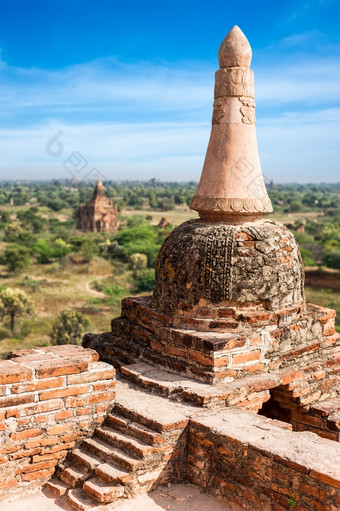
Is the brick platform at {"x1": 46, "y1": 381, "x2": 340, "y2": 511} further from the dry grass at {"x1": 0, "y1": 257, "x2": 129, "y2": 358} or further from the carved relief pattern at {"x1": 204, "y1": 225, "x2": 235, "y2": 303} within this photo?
the dry grass at {"x1": 0, "y1": 257, "x2": 129, "y2": 358}

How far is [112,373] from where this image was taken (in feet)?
11.7

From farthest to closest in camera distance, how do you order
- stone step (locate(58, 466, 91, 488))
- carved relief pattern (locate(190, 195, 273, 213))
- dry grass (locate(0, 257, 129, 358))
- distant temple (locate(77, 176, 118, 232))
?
distant temple (locate(77, 176, 118, 232))
dry grass (locate(0, 257, 129, 358))
carved relief pattern (locate(190, 195, 273, 213))
stone step (locate(58, 466, 91, 488))

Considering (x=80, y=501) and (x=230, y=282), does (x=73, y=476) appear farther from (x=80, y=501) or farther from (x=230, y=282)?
(x=230, y=282)

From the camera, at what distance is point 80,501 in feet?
10.1

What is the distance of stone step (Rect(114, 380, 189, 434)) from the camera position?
333 cm

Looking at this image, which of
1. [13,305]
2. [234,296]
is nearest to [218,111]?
[234,296]

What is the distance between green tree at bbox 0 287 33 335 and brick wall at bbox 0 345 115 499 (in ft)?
44.6

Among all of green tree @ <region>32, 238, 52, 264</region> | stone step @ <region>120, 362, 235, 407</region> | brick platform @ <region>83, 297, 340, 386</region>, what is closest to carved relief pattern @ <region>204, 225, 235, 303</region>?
brick platform @ <region>83, 297, 340, 386</region>

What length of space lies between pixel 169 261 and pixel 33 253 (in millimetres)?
26719

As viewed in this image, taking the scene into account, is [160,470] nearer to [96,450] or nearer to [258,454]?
[96,450]

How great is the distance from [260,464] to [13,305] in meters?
14.8

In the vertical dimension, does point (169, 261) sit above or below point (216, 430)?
above

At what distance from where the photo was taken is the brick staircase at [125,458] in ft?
10.2

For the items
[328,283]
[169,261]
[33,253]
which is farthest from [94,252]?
[169,261]
